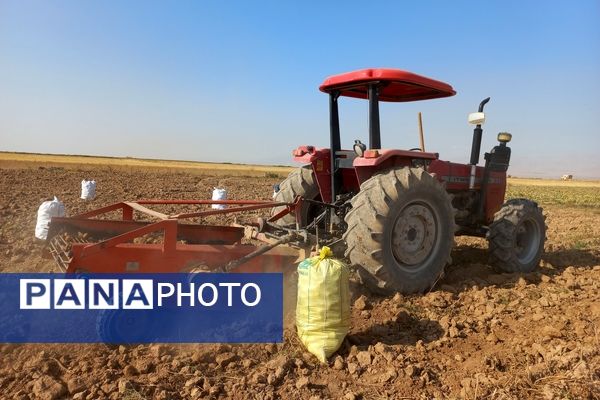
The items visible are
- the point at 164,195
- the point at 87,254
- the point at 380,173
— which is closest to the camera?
the point at 87,254

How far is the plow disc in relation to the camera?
124 inches

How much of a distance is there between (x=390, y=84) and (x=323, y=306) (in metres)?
2.48

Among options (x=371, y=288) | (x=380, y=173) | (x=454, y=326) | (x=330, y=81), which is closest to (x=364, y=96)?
(x=330, y=81)

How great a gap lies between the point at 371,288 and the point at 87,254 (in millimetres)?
2235

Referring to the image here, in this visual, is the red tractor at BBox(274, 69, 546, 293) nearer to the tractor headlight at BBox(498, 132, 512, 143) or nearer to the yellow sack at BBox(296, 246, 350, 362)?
the tractor headlight at BBox(498, 132, 512, 143)

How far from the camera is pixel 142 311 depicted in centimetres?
312

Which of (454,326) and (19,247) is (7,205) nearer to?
(19,247)

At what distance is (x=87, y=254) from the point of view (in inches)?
120

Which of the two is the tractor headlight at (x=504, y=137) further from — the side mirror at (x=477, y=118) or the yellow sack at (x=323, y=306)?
the yellow sack at (x=323, y=306)

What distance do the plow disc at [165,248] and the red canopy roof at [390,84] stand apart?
4.12 feet

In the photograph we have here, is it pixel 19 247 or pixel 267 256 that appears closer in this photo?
pixel 267 256

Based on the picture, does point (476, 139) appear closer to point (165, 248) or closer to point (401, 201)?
point (401, 201)

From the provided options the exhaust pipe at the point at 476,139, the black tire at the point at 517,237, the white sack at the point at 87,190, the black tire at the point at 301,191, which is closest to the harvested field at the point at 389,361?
the black tire at the point at 517,237

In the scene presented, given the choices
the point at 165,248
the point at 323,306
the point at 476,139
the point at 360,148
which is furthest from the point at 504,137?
the point at 165,248
